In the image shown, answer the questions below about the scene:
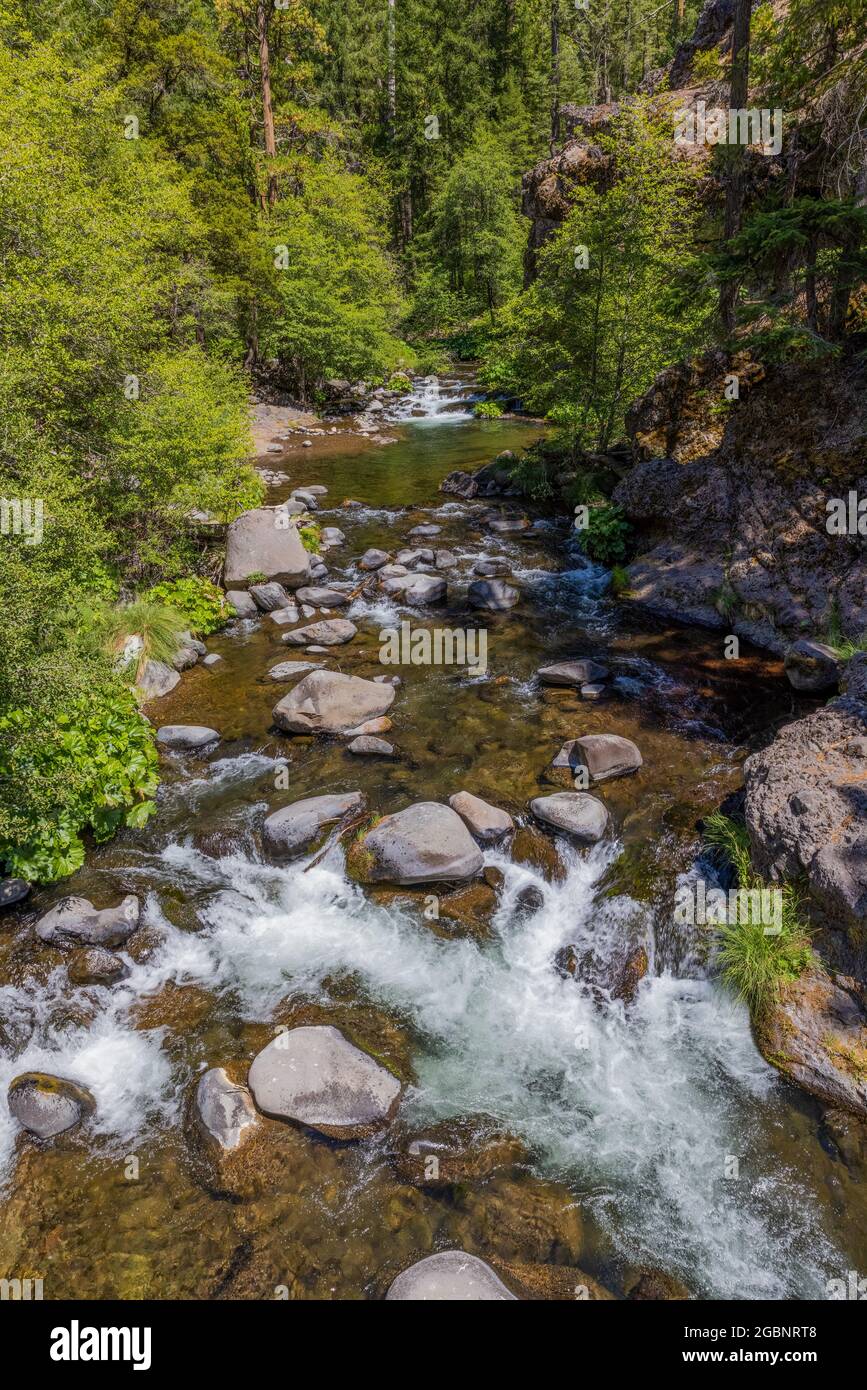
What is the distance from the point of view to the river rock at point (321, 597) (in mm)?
12391

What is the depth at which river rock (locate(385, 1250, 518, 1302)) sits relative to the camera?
12.4 ft

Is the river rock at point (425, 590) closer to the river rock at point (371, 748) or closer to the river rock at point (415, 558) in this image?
the river rock at point (415, 558)

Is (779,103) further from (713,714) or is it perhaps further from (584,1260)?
(584,1260)

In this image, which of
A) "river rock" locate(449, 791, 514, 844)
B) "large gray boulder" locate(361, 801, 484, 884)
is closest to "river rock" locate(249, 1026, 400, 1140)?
"large gray boulder" locate(361, 801, 484, 884)

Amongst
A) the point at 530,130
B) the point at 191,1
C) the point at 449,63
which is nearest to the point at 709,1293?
the point at 191,1

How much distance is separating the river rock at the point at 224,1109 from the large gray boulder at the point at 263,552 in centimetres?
932

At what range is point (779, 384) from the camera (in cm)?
1052

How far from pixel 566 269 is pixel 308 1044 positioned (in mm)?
15705

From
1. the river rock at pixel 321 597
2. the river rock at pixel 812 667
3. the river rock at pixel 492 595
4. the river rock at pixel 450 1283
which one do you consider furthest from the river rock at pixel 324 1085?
the river rock at pixel 321 597

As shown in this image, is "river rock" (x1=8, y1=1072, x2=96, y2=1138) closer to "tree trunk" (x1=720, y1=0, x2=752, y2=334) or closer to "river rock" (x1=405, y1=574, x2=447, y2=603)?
"river rock" (x1=405, y1=574, x2=447, y2=603)

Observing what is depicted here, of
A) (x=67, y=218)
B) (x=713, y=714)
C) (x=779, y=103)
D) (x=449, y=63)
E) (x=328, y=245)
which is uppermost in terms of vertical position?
(x=449, y=63)

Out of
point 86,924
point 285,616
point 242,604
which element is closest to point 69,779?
point 86,924

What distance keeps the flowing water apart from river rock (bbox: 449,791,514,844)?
11.6 inches

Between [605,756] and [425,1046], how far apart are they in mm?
3781
